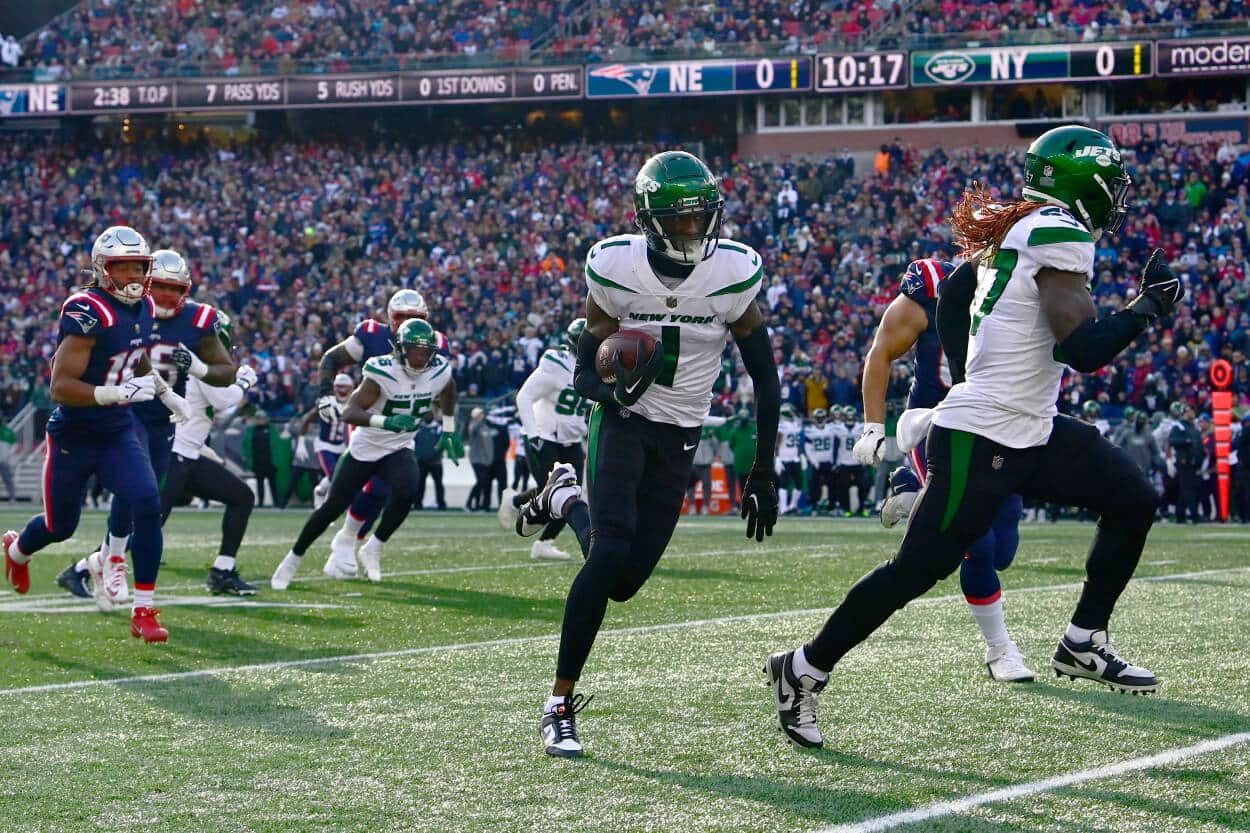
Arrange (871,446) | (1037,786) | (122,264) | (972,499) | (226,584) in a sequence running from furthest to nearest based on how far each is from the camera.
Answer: (226,584) → (122,264) → (871,446) → (972,499) → (1037,786)

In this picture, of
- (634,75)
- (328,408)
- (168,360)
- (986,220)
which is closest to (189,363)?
(168,360)

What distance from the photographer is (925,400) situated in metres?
6.59

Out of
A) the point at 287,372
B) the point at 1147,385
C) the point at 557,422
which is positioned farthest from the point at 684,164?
the point at 287,372

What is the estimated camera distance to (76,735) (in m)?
5.00

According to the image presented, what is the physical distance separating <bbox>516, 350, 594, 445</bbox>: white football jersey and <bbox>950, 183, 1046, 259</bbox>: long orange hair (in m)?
7.19

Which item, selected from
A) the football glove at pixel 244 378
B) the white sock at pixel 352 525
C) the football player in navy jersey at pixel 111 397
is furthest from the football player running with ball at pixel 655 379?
the white sock at pixel 352 525

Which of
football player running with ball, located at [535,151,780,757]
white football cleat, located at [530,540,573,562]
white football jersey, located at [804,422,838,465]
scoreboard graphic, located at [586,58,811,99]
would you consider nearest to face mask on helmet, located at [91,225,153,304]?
football player running with ball, located at [535,151,780,757]

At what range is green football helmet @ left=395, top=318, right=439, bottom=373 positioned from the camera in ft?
33.5

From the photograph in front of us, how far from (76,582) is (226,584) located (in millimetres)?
842

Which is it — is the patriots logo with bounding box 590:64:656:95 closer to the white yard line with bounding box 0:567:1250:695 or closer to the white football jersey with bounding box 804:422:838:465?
the white football jersey with bounding box 804:422:838:465

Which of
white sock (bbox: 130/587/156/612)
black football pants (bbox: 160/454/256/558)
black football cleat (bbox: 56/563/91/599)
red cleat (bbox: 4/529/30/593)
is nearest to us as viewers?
white sock (bbox: 130/587/156/612)

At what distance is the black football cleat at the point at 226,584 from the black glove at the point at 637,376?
5.52m

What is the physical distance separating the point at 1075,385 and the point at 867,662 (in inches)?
595

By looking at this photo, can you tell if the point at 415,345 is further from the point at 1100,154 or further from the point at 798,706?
the point at 1100,154
